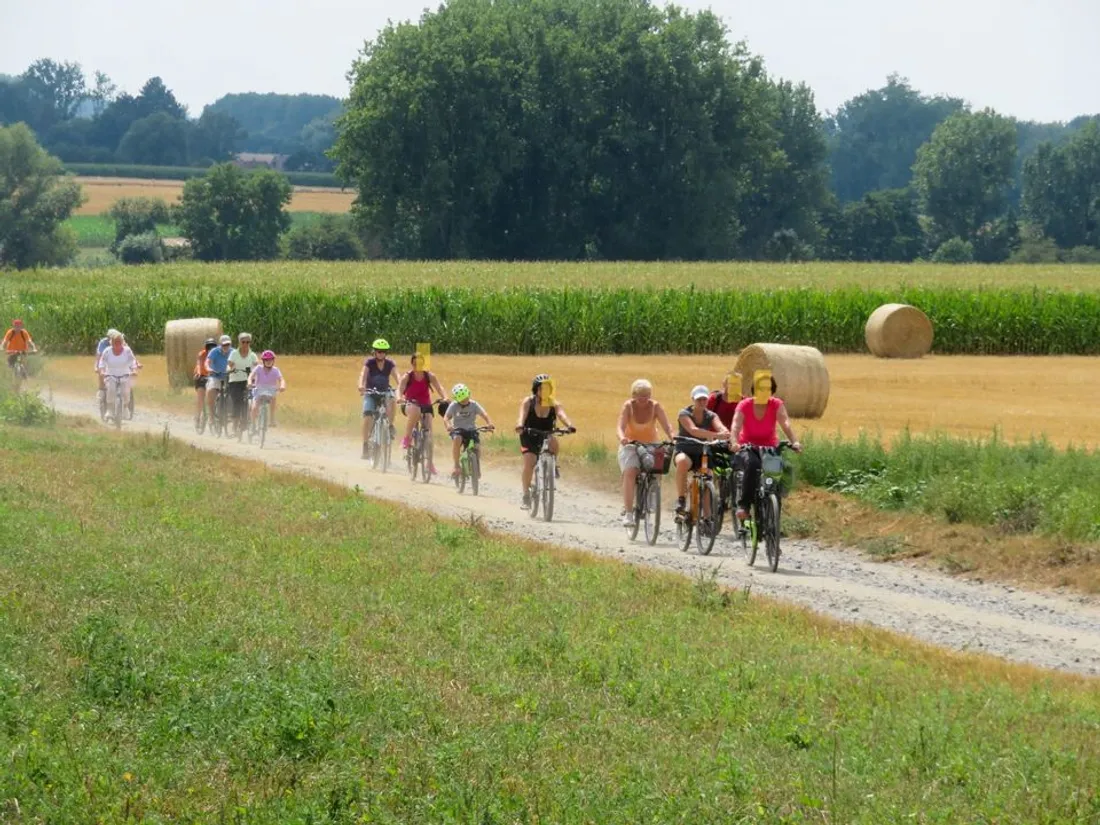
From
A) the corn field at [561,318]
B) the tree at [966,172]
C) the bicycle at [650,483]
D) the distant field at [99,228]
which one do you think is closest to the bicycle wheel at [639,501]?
the bicycle at [650,483]

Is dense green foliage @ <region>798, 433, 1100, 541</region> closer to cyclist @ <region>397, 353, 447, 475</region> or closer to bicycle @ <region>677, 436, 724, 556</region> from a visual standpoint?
bicycle @ <region>677, 436, 724, 556</region>

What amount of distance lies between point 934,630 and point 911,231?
394 feet

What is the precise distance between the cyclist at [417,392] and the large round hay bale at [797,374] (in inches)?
409

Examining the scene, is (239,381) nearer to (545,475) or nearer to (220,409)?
(220,409)

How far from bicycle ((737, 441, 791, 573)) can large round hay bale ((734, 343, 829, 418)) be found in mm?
16617

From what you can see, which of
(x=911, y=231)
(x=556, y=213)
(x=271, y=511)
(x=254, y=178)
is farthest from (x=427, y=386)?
(x=911, y=231)

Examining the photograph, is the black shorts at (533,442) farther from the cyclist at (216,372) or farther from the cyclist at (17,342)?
the cyclist at (17,342)

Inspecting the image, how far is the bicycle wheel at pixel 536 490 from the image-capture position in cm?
2092

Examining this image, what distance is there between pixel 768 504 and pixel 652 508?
6.73 feet

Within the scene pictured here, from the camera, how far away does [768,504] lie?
17.3 meters

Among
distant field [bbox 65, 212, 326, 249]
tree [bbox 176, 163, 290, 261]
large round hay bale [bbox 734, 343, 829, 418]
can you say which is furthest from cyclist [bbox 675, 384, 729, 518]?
distant field [bbox 65, 212, 326, 249]

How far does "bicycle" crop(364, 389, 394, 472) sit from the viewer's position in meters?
26.3

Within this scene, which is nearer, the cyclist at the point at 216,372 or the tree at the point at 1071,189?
the cyclist at the point at 216,372

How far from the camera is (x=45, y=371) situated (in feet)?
145
